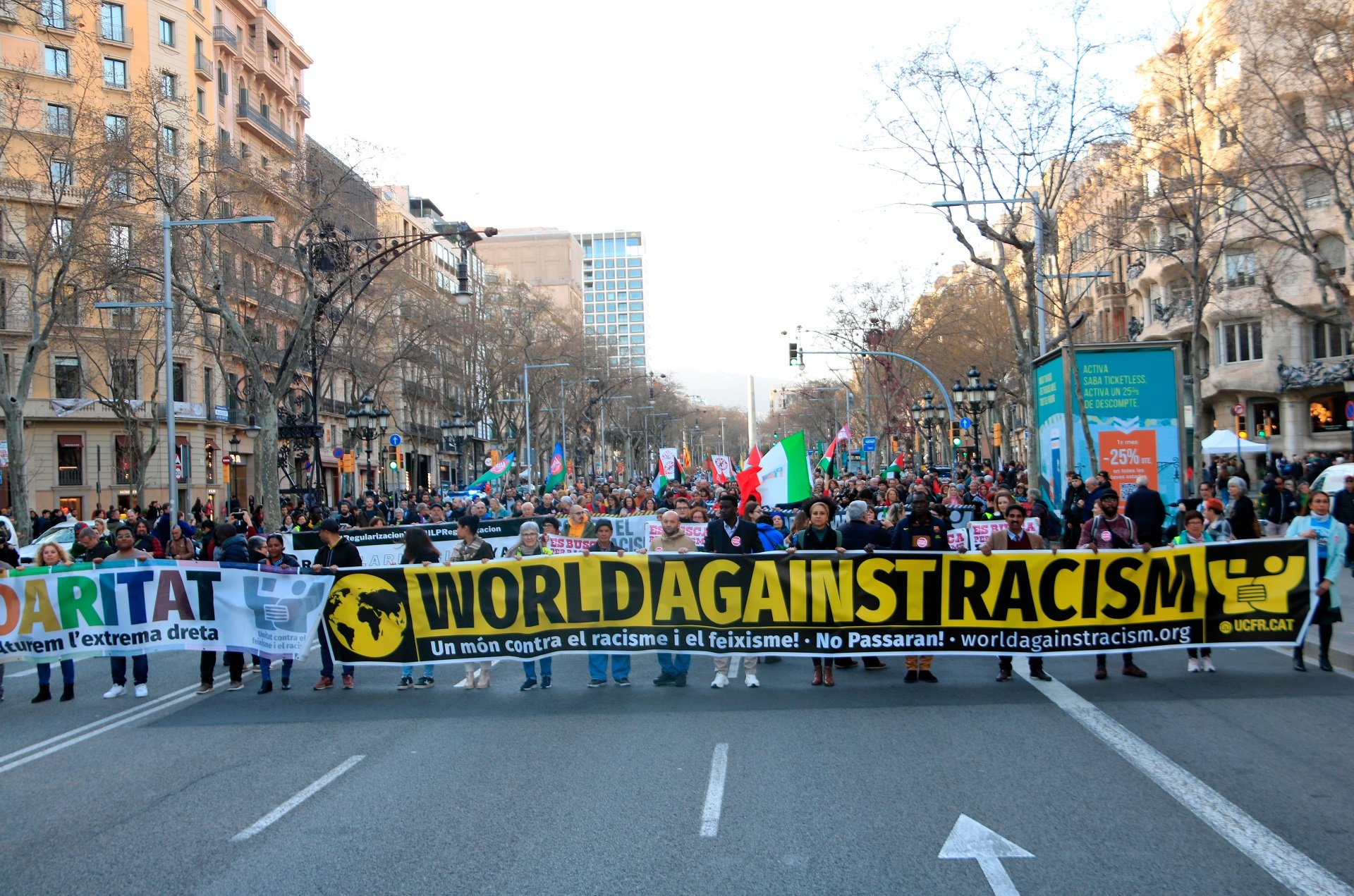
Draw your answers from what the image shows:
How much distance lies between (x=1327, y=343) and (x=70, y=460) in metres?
49.5

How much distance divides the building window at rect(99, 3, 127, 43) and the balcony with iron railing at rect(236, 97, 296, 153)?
303 inches

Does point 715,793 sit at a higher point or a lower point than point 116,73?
lower

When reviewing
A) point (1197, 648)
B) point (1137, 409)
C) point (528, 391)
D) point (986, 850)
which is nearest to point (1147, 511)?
point (1197, 648)

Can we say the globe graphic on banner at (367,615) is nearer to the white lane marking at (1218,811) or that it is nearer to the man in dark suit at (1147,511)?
the white lane marking at (1218,811)

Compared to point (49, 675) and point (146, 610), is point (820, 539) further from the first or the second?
point (49, 675)

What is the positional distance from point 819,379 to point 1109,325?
3671 cm

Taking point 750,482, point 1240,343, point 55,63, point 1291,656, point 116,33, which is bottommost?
point 1291,656

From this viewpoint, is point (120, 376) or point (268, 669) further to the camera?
point (120, 376)

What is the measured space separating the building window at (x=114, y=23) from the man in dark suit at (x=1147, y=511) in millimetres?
47907

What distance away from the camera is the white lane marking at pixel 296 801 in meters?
6.66

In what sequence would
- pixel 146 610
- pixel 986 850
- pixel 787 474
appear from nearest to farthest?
pixel 986 850, pixel 146 610, pixel 787 474

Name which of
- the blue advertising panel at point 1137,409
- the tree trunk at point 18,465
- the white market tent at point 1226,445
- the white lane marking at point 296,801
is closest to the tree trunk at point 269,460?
the tree trunk at point 18,465

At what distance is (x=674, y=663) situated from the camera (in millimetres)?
11219

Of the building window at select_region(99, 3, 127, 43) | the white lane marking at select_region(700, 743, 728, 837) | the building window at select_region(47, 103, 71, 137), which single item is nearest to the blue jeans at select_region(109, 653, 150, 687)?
the white lane marking at select_region(700, 743, 728, 837)
